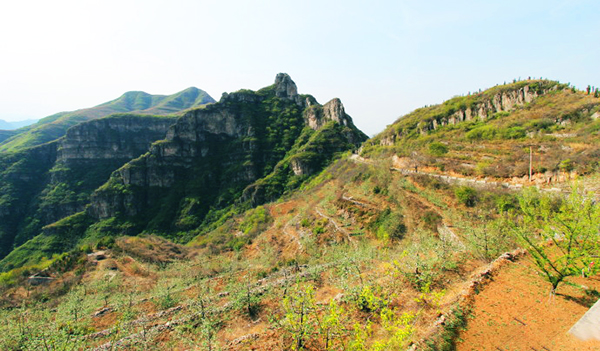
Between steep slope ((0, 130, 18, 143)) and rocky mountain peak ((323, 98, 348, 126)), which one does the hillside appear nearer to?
rocky mountain peak ((323, 98, 348, 126))

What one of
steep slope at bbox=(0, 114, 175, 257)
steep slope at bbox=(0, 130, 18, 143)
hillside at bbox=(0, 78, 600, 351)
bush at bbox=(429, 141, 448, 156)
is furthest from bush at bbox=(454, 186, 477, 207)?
steep slope at bbox=(0, 130, 18, 143)

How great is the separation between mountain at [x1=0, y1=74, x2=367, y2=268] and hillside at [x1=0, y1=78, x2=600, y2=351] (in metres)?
14.6

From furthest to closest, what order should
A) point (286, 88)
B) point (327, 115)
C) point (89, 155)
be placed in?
1. point (286, 88)
2. point (89, 155)
3. point (327, 115)

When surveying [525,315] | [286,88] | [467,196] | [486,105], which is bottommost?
[525,315]

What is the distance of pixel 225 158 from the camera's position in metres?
105

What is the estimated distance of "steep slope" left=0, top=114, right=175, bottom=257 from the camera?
87.8 m

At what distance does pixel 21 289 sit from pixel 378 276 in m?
38.6

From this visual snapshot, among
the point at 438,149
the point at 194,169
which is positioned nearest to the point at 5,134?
the point at 194,169

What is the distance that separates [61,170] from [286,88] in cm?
10684

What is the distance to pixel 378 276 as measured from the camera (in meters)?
14.0

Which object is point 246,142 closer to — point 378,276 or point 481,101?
point 481,101

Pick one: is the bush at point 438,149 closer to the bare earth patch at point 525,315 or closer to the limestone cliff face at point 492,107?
the limestone cliff face at point 492,107

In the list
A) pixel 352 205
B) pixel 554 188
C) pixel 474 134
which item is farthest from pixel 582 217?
pixel 474 134

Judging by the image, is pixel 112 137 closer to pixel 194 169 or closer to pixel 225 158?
pixel 194 169
